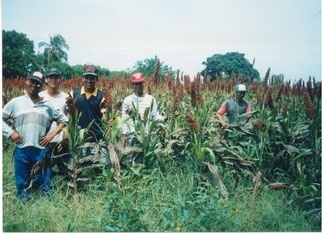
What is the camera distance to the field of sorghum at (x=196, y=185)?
2.21 metres

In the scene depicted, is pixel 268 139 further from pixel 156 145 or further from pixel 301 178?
pixel 156 145

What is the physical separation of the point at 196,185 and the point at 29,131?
1748 mm

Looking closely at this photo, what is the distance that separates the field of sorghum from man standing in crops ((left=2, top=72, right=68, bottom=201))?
21 cm

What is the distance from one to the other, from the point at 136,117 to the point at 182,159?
2.46 ft

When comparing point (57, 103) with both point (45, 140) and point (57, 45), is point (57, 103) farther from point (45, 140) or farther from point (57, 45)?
point (57, 45)

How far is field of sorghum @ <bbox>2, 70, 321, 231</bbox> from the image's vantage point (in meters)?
2.21

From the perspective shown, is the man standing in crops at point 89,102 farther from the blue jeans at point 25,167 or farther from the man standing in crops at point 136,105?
the blue jeans at point 25,167

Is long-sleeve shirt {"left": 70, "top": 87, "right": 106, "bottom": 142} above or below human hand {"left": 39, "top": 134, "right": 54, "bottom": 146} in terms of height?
above

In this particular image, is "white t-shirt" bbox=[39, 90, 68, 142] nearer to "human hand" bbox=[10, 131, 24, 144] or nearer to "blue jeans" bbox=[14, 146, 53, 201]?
"blue jeans" bbox=[14, 146, 53, 201]

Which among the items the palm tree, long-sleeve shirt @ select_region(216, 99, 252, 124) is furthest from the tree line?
long-sleeve shirt @ select_region(216, 99, 252, 124)

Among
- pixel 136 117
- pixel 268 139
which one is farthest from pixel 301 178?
pixel 136 117

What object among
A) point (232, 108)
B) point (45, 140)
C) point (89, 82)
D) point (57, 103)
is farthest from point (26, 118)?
point (232, 108)

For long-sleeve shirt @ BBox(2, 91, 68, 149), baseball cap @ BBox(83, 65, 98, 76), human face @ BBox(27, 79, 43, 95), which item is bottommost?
long-sleeve shirt @ BBox(2, 91, 68, 149)

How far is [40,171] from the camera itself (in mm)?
2701
